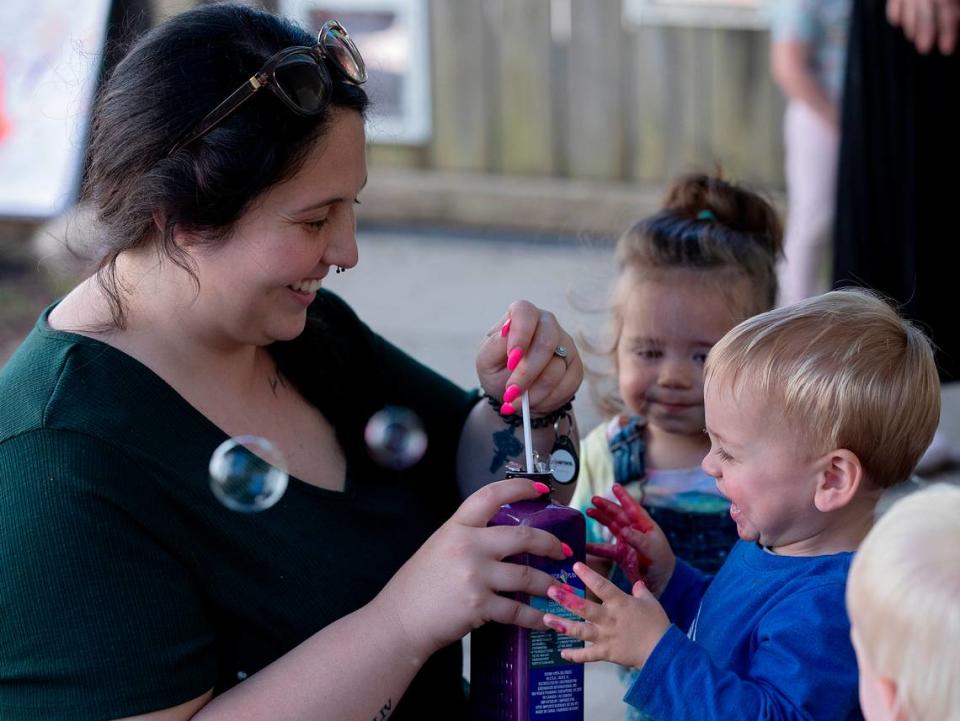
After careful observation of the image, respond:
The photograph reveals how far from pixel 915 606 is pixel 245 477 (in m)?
0.83

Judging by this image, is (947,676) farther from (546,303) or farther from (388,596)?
(546,303)

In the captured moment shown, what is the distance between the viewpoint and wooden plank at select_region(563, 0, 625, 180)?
649 centimetres

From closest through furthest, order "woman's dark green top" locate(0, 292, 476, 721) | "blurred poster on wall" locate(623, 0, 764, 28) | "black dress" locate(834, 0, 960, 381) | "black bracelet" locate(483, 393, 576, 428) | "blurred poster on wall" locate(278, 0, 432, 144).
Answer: "woman's dark green top" locate(0, 292, 476, 721), "black bracelet" locate(483, 393, 576, 428), "black dress" locate(834, 0, 960, 381), "blurred poster on wall" locate(623, 0, 764, 28), "blurred poster on wall" locate(278, 0, 432, 144)

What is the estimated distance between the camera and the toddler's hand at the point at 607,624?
155 cm

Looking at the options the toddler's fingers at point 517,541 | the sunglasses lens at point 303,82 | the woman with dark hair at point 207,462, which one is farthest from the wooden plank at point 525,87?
the toddler's fingers at point 517,541

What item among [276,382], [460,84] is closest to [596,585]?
[276,382]

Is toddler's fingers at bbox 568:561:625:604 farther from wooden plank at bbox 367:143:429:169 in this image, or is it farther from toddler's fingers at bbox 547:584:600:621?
wooden plank at bbox 367:143:429:169

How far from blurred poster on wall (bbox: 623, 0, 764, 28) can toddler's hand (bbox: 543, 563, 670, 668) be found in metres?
5.24

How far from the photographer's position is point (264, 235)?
1655 millimetres

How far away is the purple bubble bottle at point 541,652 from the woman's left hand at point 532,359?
0.92ft

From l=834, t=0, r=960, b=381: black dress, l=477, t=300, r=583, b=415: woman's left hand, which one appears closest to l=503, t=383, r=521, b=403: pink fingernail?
l=477, t=300, r=583, b=415: woman's left hand

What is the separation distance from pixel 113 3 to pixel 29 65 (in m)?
1.70

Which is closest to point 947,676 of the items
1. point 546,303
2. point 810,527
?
point 810,527

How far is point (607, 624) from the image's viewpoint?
156 centimetres
